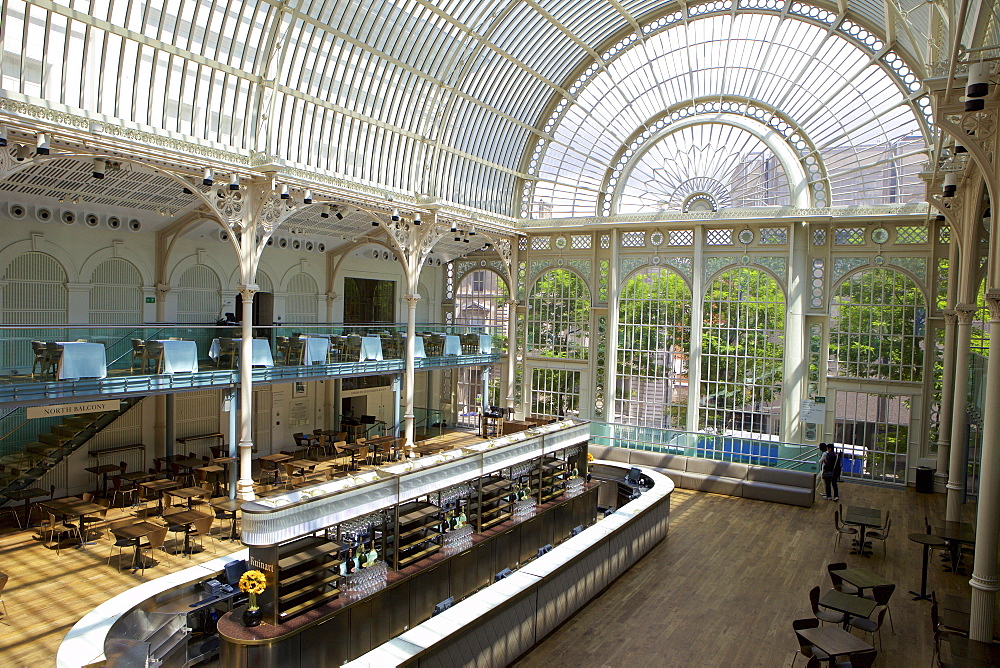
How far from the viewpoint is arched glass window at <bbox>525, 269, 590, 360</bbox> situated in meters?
25.1

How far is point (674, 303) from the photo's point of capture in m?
Answer: 23.3

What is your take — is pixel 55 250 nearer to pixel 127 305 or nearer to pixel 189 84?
pixel 127 305

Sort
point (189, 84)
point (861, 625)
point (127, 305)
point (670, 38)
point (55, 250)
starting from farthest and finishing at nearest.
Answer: point (670, 38)
point (127, 305)
point (55, 250)
point (189, 84)
point (861, 625)

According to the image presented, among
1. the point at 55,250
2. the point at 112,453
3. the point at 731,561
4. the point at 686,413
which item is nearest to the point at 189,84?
the point at 55,250

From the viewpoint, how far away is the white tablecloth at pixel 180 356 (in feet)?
48.1

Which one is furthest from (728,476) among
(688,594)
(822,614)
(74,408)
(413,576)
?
(74,408)

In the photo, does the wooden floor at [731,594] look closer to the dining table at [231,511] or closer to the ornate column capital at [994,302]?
the ornate column capital at [994,302]

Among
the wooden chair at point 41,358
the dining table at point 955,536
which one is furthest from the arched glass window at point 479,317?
the dining table at point 955,536

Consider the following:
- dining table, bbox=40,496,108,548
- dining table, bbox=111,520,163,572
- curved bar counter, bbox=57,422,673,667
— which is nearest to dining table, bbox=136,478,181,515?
dining table, bbox=40,496,108,548

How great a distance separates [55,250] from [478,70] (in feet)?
42.6

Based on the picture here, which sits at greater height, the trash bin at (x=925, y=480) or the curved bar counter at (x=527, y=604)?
the curved bar counter at (x=527, y=604)

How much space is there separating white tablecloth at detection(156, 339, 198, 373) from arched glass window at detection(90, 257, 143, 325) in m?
3.58

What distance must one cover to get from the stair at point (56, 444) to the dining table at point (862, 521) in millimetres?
15870

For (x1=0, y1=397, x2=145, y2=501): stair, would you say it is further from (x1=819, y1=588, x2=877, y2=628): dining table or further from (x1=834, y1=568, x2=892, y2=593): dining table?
(x1=834, y1=568, x2=892, y2=593): dining table
